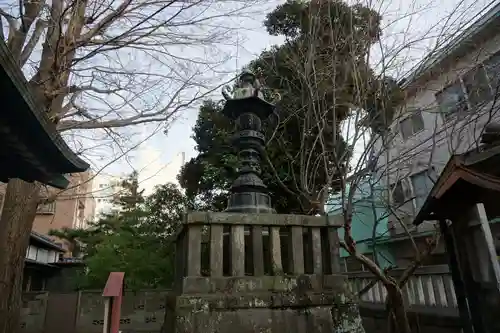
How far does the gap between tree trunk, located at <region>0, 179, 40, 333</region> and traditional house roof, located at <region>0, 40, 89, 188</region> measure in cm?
198

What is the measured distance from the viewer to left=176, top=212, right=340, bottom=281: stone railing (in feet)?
12.0

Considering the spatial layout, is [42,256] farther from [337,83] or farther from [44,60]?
[337,83]

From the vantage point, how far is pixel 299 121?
8.90 meters

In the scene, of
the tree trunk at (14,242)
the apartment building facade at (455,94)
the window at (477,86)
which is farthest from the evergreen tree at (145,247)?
the window at (477,86)

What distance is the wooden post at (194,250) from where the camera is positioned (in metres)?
3.54

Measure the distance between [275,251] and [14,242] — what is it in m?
4.61

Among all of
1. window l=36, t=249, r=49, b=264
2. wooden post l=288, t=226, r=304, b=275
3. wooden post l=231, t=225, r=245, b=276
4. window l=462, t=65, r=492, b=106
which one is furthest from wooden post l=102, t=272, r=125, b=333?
window l=36, t=249, r=49, b=264

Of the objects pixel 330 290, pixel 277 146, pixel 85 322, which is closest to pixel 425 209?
pixel 330 290

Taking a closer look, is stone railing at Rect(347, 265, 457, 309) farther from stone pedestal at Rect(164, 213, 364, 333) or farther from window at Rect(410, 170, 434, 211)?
window at Rect(410, 170, 434, 211)

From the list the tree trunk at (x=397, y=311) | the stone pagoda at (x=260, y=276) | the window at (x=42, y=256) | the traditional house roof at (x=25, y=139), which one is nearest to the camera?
the traditional house roof at (x=25, y=139)

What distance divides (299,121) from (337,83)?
1578 mm

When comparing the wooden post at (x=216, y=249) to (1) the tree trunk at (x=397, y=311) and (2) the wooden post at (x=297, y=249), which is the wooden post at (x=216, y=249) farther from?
(1) the tree trunk at (x=397, y=311)

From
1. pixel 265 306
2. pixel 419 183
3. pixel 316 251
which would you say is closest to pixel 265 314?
pixel 265 306

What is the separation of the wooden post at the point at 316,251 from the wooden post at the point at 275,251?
40 cm
